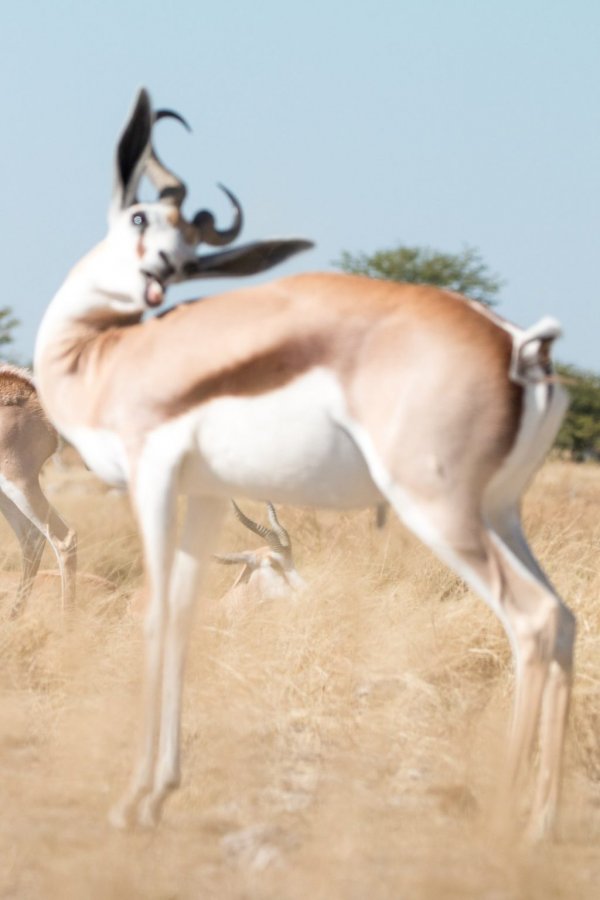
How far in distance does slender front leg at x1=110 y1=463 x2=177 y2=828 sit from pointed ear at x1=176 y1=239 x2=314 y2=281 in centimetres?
72

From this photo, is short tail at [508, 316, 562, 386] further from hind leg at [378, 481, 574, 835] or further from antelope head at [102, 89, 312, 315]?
antelope head at [102, 89, 312, 315]

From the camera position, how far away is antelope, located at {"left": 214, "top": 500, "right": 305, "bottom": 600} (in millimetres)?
8750

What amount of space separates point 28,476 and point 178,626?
541 cm

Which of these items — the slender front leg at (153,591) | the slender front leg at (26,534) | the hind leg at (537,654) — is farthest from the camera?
the slender front leg at (26,534)

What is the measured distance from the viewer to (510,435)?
389 cm

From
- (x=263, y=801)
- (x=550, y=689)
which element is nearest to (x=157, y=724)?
(x=263, y=801)

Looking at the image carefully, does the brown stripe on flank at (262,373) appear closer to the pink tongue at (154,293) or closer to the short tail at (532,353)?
the pink tongue at (154,293)

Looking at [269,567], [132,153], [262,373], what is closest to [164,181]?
[132,153]

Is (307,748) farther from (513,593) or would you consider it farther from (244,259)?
(244,259)

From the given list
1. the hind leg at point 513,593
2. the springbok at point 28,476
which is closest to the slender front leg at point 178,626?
the hind leg at point 513,593

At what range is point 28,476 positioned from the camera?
9.75 metres

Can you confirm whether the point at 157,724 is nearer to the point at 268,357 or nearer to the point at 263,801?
the point at 263,801

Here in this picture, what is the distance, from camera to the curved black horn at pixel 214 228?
456cm

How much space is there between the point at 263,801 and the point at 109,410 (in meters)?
1.66
